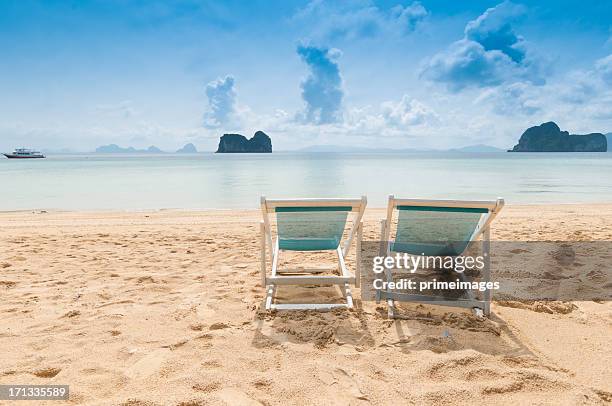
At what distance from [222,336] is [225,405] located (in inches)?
34.2

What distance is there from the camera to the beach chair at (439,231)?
333 cm

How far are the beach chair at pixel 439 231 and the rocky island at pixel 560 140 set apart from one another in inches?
6743

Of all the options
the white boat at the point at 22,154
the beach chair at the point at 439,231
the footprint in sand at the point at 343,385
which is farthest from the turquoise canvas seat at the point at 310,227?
the white boat at the point at 22,154

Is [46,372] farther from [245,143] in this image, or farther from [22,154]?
[245,143]

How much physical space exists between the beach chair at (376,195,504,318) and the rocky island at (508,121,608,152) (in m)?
171

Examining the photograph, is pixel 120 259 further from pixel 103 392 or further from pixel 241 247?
pixel 103 392

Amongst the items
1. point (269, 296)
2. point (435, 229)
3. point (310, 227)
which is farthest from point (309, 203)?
point (435, 229)

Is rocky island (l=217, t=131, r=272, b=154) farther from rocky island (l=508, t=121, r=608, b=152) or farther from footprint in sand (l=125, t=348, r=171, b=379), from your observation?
footprint in sand (l=125, t=348, r=171, b=379)

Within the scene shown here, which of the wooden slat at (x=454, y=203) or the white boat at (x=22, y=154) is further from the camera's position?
the white boat at (x=22, y=154)

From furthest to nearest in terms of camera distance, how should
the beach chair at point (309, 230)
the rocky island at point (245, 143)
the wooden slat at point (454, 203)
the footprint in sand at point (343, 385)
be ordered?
the rocky island at point (245, 143), the beach chair at point (309, 230), the wooden slat at point (454, 203), the footprint in sand at point (343, 385)

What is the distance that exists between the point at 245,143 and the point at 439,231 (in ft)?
535

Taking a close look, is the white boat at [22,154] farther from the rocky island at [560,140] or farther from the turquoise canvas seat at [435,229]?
the rocky island at [560,140]

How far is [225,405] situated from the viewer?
2.18m

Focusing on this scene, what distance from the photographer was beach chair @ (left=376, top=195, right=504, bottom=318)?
10.9 ft
